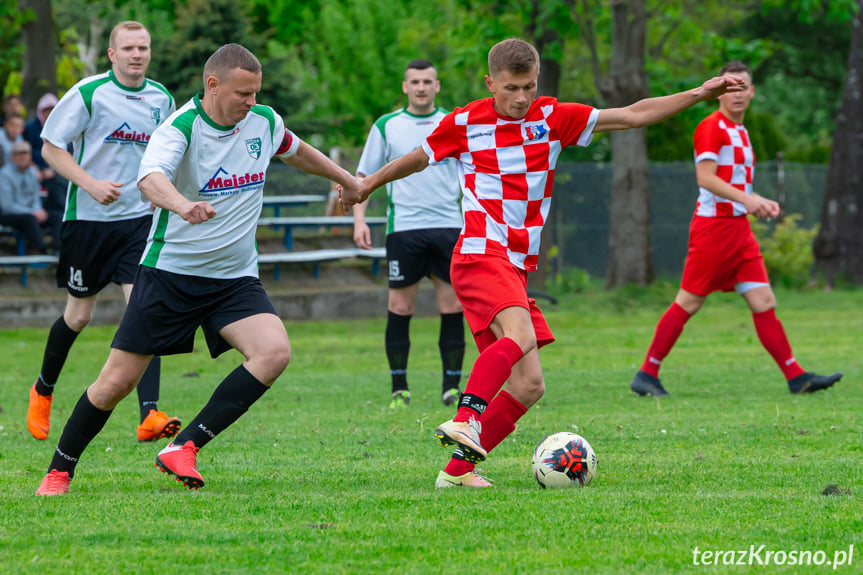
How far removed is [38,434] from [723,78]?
4824 mm

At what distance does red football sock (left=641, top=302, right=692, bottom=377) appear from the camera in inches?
365

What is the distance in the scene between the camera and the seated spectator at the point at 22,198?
15672mm

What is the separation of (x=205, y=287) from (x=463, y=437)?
1.45 metres

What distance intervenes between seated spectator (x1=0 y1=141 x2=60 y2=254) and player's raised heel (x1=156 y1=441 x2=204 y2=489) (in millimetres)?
11466

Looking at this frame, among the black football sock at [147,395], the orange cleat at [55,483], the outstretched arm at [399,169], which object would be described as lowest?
the black football sock at [147,395]

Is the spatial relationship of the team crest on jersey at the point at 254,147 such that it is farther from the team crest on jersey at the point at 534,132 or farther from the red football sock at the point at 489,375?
the red football sock at the point at 489,375

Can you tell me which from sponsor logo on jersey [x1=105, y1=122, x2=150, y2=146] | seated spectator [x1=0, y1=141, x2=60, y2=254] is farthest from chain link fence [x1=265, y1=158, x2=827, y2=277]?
sponsor logo on jersey [x1=105, y1=122, x2=150, y2=146]

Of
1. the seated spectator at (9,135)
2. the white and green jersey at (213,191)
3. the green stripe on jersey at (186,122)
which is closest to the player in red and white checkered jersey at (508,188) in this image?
the white and green jersey at (213,191)

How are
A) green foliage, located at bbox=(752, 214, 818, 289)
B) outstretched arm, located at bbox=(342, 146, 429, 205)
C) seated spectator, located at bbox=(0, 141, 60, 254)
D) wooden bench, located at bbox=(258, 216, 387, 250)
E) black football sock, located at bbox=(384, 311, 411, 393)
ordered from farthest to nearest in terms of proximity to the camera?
green foliage, located at bbox=(752, 214, 818, 289) → wooden bench, located at bbox=(258, 216, 387, 250) → seated spectator, located at bbox=(0, 141, 60, 254) → black football sock, located at bbox=(384, 311, 411, 393) → outstretched arm, located at bbox=(342, 146, 429, 205)

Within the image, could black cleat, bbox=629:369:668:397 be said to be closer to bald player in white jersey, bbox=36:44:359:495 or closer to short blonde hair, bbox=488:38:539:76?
short blonde hair, bbox=488:38:539:76

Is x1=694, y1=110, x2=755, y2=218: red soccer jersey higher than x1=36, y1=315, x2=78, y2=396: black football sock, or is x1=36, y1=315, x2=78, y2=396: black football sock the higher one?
x1=694, y1=110, x2=755, y2=218: red soccer jersey

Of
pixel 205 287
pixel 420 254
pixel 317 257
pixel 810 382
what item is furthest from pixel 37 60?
pixel 205 287

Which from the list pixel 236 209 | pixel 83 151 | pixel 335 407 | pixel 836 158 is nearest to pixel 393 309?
pixel 335 407

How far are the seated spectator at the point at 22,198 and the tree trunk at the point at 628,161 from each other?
31.0ft
